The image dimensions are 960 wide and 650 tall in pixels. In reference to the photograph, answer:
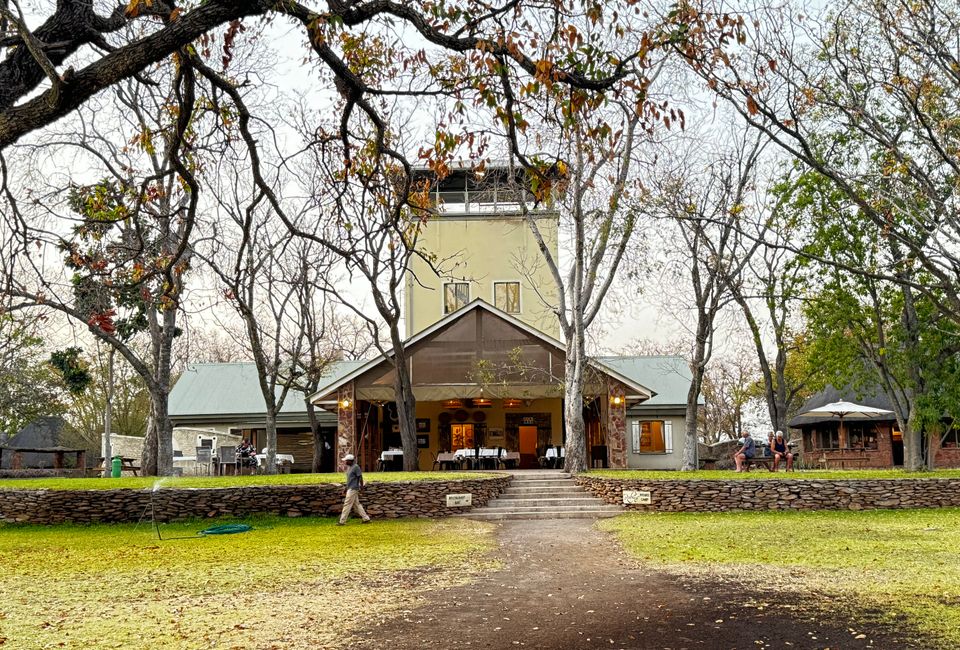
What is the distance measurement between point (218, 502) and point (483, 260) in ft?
60.0

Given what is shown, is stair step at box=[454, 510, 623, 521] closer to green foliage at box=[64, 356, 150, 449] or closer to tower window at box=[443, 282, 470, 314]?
tower window at box=[443, 282, 470, 314]

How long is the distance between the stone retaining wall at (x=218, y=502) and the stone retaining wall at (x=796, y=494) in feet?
15.3

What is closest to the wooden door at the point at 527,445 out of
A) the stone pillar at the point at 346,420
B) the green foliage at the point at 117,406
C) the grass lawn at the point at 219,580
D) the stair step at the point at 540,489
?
the stone pillar at the point at 346,420

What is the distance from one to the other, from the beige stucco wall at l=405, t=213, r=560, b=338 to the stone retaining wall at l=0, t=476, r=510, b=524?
52.2 feet

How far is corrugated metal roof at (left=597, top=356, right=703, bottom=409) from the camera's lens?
32.3 metres

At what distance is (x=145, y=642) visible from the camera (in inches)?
285

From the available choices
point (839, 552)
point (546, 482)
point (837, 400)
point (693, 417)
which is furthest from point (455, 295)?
point (839, 552)

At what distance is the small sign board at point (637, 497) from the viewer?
19.2m

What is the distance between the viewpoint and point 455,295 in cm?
3381

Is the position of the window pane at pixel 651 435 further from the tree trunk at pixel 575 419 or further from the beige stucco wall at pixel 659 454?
the tree trunk at pixel 575 419

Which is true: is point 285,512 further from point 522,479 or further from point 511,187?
point 511,187

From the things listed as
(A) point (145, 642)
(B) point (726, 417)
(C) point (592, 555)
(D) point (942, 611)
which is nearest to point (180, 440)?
(C) point (592, 555)

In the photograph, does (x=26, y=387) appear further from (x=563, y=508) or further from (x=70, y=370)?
(x=563, y=508)

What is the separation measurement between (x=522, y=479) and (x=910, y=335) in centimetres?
1209
